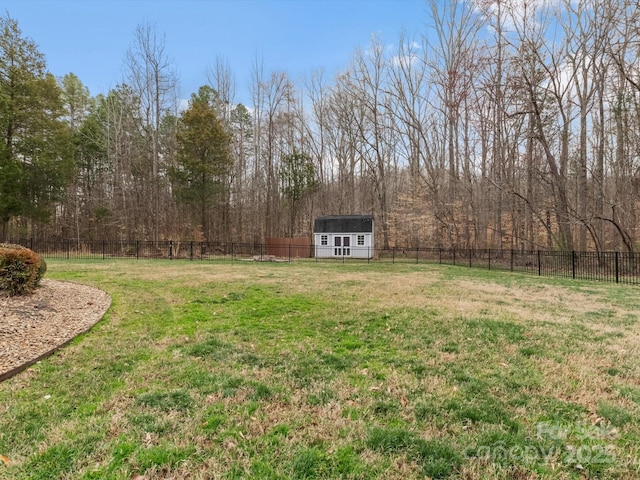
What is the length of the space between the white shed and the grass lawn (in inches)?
774

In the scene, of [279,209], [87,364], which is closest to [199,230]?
[279,209]

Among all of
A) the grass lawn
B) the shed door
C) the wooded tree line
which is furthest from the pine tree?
the grass lawn

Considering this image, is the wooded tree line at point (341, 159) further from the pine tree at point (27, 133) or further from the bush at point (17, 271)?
the bush at point (17, 271)

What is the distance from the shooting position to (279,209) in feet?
97.8

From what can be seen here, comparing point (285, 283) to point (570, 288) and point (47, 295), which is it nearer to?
point (47, 295)

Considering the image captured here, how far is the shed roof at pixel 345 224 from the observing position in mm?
25547

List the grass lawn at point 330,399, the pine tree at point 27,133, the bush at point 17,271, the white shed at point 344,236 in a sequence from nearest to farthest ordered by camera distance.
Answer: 1. the grass lawn at point 330,399
2. the bush at point 17,271
3. the pine tree at point 27,133
4. the white shed at point 344,236

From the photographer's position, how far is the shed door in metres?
25.8

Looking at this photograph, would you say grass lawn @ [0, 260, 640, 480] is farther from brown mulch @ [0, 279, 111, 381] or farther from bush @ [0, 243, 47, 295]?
bush @ [0, 243, 47, 295]

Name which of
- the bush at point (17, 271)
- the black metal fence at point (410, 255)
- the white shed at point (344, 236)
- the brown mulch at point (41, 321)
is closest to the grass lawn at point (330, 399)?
the brown mulch at point (41, 321)

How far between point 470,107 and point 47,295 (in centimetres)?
1917

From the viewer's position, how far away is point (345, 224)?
26109 mm

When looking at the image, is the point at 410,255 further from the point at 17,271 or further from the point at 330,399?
the point at 330,399

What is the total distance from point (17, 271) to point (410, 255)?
857 inches
